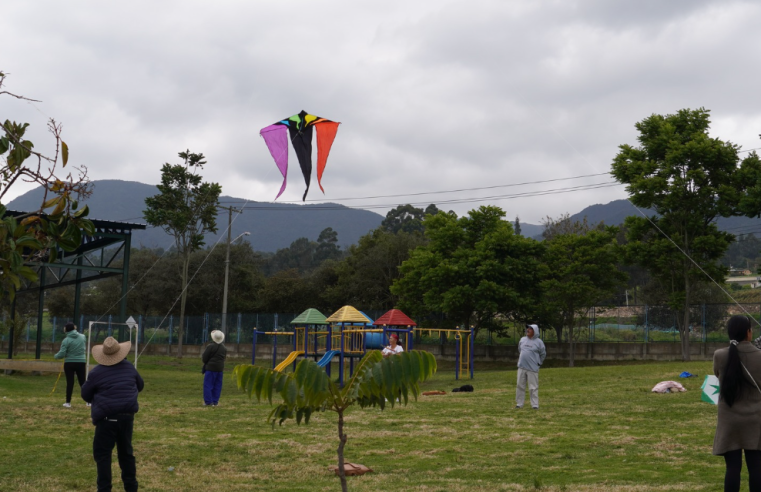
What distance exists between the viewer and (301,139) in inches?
733

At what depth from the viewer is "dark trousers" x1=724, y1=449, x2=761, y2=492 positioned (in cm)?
617

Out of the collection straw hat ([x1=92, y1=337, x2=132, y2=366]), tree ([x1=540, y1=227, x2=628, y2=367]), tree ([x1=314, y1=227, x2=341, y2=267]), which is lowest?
straw hat ([x1=92, y1=337, x2=132, y2=366])

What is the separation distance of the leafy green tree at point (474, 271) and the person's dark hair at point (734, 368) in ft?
104

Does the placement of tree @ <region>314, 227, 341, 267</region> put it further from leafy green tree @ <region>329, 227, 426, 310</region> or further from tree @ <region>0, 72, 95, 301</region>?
tree @ <region>0, 72, 95, 301</region>

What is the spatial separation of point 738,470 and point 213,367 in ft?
39.3

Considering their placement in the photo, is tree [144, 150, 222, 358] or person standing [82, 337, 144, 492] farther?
tree [144, 150, 222, 358]

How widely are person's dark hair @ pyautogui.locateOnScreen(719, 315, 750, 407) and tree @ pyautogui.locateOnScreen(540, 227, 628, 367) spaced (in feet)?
102

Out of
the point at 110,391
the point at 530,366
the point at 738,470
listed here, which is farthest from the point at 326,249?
A: the point at 738,470

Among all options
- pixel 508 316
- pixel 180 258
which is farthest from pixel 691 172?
pixel 180 258

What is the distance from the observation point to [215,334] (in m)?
16.2

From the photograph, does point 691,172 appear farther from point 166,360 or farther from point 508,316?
point 166,360

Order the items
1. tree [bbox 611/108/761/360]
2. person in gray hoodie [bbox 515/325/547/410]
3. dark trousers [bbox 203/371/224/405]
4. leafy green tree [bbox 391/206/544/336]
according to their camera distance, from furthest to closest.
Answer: leafy green tree [bbox 391/206/544/336] < tree [bbox 611/108/761/360] < dark trousers [bbox 203/371/224/405] < person in gray hoodie [bbox 515/325/547/410]

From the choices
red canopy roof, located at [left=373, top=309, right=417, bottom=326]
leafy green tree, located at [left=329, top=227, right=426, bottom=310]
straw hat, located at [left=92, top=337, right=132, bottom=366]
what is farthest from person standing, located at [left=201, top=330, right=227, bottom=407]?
leafy green tree, located at [left=329, top=227, right=426, bottom=310]

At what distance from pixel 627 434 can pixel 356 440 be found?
3.90 metres
